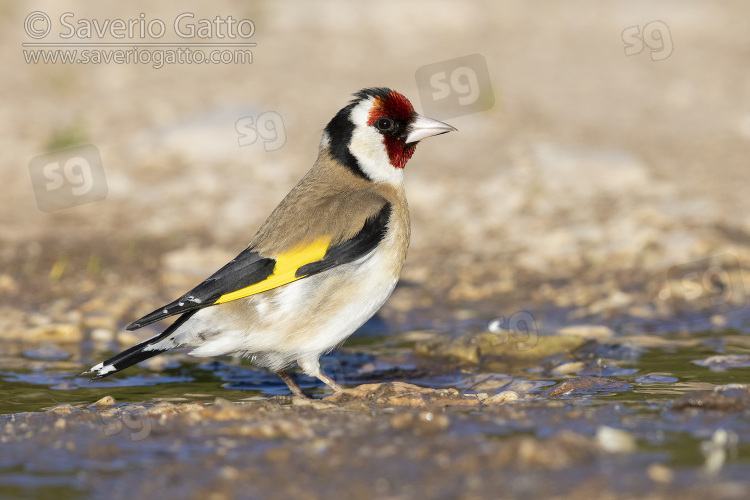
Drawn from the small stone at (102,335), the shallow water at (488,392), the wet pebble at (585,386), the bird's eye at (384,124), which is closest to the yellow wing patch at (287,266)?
the shallow water at (488,392)

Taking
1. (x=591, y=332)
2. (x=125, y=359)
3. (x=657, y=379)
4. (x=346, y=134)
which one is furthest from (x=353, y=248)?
(x=591, y=332)

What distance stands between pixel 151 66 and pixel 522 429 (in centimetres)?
849

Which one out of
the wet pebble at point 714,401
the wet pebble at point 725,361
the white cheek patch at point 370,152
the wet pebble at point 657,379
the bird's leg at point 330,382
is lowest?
the wet pebble at point 725,361

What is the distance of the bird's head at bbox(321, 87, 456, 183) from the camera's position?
231 inches

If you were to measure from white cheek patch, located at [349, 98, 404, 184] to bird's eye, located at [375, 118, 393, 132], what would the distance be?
3 cm

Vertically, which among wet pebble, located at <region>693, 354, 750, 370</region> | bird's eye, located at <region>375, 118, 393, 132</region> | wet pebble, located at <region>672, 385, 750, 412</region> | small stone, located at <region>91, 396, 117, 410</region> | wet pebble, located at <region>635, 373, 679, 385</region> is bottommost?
wet pebble, located at <region>693, 354, 750, 370</region>

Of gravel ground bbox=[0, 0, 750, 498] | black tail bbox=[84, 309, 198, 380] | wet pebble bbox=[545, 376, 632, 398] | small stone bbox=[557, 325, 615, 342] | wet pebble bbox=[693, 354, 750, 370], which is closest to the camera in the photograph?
gravel ground bbox=[0, 0, 750, 498]

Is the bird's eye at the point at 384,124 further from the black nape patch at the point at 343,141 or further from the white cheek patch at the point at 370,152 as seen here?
the black nape patch at the point at 343,141

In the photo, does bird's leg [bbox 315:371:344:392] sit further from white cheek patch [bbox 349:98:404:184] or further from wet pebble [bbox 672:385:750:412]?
wet pebble [bbox 672:385:750:412]

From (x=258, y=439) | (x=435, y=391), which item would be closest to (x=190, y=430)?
(x=258, y=439)

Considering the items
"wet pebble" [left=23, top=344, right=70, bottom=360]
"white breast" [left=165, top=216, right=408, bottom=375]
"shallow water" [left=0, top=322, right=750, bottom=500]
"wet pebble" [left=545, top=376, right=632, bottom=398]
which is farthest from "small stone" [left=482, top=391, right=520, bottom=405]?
"wet pebble" [left=23, top=344, right=70, bottom=360]

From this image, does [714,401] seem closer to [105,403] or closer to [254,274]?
[254,274]

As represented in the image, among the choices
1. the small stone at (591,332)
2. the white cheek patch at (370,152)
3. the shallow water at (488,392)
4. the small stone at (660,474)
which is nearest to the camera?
the small stone at (660,474)

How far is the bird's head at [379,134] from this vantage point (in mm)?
5859
